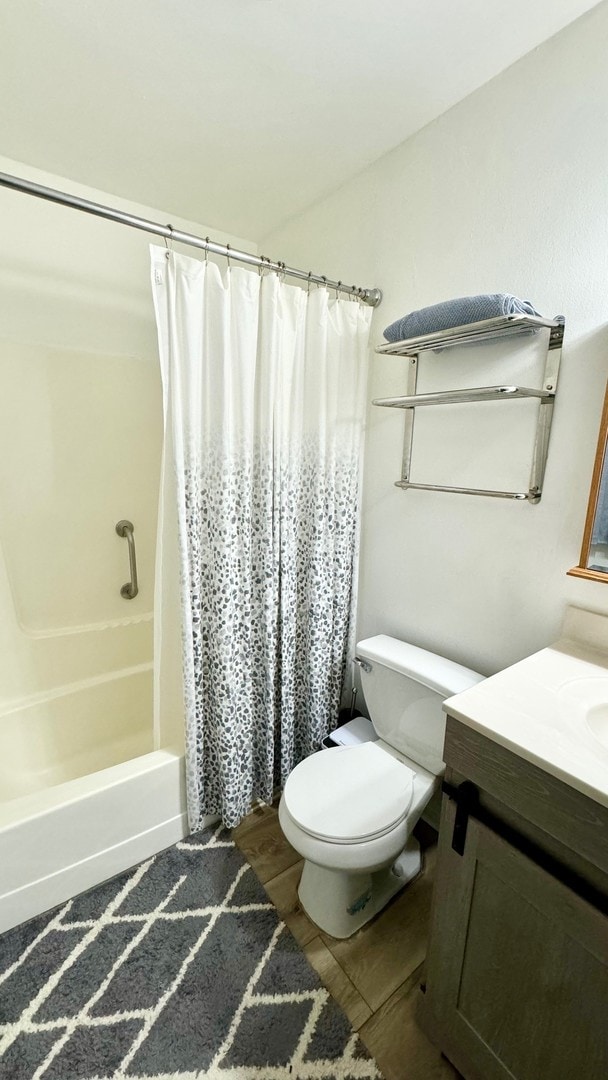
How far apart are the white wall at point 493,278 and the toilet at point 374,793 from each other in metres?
0.23

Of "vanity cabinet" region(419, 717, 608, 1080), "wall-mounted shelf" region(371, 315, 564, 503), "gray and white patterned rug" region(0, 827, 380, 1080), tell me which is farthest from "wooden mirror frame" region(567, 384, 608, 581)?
"gray and white patterned rug" region(0, 827, 380, 1080)

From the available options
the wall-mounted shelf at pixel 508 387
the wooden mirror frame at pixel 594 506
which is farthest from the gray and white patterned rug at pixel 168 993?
the wall-mounted shelf at pixel 508 387

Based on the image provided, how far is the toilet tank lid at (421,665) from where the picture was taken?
131 centimetres

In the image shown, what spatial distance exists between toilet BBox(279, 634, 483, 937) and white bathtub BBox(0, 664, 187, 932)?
0.51 meters

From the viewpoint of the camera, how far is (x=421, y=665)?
55.4 inches

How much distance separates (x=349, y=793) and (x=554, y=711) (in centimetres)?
70

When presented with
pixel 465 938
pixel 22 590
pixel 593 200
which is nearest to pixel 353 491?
pixel 593 200

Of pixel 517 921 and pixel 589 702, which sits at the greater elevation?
pixel 589 702

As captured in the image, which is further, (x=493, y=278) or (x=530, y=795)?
(x=493, y=278)

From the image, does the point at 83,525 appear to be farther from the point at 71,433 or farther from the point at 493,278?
the point at 493,278

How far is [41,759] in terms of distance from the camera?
5.99 feet

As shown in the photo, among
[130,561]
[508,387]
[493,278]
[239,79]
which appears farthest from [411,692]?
[239,79]

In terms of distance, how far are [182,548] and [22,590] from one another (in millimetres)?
1000

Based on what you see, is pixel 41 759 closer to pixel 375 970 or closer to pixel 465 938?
pixel 375 970
